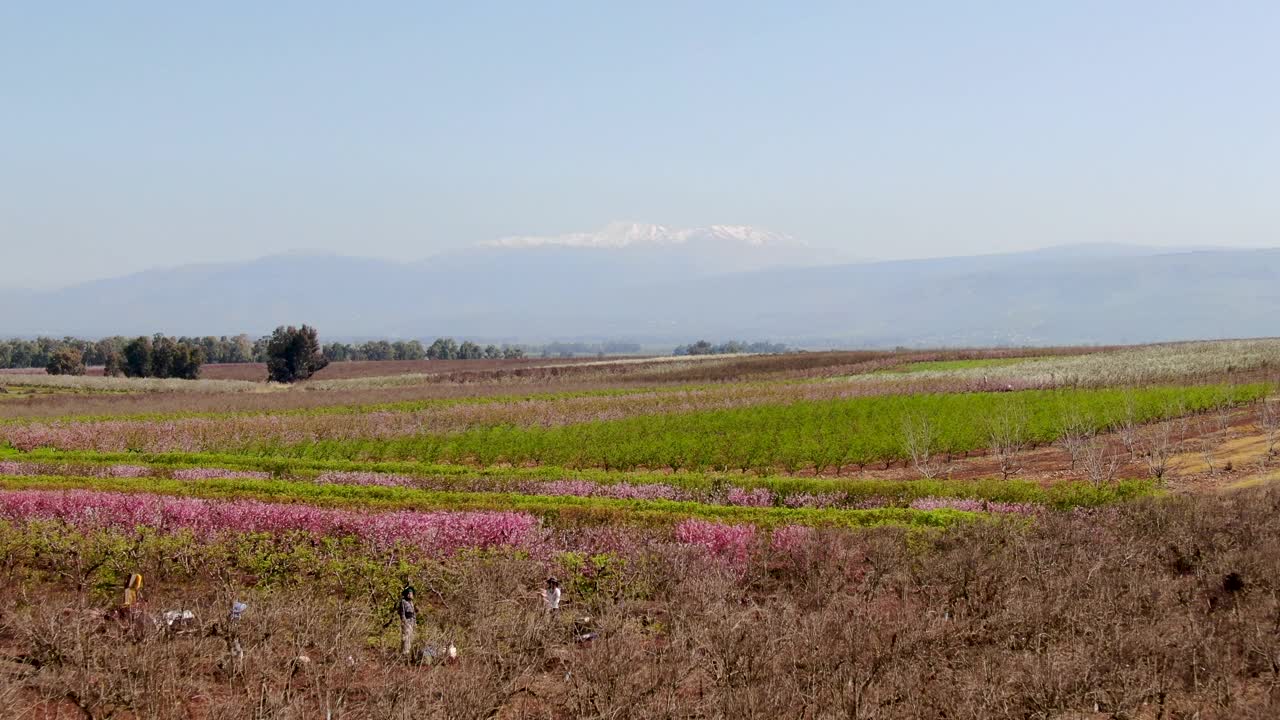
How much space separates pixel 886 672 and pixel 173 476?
2288 centimetres

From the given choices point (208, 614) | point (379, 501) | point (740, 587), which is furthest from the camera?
point (379, 501)

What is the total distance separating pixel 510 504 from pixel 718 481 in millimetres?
5532

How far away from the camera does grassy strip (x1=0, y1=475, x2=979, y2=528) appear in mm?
19078

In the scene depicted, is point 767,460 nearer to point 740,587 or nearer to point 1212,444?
point 1212,444

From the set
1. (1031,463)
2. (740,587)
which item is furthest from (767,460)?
(740,587)

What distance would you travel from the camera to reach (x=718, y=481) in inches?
958

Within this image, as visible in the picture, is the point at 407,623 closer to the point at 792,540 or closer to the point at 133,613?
the point at 133,613

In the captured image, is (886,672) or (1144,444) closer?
(886,672)

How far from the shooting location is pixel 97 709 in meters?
10.9

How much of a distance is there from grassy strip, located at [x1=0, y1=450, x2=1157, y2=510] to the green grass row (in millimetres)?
4483

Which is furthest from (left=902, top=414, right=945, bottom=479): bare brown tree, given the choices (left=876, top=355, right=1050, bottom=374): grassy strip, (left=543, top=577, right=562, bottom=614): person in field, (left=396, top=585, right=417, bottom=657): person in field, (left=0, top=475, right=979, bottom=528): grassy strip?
(left=876, top=355, right=1050, bottom=374): grassy strip

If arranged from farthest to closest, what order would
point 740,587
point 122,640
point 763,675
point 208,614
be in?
point 740,587, point 208,614, point 122,640, point 763,675

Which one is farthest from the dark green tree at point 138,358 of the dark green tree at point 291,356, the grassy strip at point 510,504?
the grassy strip at point 510,504

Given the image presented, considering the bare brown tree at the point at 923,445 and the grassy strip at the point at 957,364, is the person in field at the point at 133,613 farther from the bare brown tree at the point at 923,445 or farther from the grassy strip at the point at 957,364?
the grassy strip at the point at 957,364
